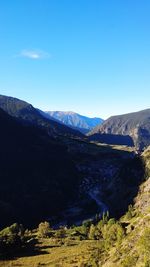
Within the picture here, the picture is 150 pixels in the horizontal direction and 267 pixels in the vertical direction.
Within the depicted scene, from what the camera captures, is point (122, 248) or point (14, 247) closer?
point (122, 248)

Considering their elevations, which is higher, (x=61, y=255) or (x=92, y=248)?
(x=92, y=248)

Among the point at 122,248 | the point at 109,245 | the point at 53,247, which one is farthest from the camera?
the point at 53,247

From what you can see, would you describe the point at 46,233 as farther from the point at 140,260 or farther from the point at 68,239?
the point at 140,260

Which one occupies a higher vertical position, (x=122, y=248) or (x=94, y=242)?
(x=122, y=248)

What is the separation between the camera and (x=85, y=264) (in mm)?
87000

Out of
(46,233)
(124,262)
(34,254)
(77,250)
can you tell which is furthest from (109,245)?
(46,233)

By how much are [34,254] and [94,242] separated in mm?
21254

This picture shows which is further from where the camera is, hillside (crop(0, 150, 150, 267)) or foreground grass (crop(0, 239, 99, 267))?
foreground grass (crop(0, 239, 99, 267))

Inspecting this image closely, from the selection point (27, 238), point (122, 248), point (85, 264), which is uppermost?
point (122, 248)

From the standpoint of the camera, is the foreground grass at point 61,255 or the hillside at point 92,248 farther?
the foreground grass at point 61,255

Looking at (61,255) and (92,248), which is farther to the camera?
(92,248)

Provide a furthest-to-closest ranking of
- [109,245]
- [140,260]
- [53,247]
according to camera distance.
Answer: [53,247] < [109,245] < [140,260]

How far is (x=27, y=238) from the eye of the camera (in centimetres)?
14088

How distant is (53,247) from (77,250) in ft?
38.2
